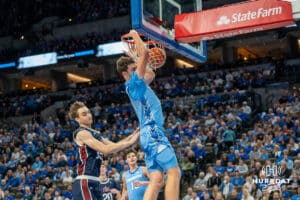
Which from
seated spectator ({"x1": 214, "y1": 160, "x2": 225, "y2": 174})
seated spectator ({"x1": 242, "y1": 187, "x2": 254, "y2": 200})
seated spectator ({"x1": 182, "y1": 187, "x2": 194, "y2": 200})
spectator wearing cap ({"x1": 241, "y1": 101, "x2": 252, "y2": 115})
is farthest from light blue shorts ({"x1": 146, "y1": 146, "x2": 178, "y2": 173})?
spectator wearing cap ({"x1": 241, "y1": 101, "x2": 252, "y2": 115})

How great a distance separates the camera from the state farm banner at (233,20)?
13328mm

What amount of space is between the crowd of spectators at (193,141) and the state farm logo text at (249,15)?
515 centimetres

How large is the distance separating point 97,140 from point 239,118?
1678 centimetres

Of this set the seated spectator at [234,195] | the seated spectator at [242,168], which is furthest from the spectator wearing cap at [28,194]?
the seated spectator at [234,195]

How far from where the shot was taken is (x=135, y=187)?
10.4 metres

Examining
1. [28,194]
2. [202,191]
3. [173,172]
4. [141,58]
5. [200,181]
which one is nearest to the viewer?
[173,172]

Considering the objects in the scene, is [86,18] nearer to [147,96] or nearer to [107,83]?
[107,83]

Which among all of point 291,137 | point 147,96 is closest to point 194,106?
point 291,137

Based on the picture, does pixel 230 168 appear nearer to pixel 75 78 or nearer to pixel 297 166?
pixel 297 166

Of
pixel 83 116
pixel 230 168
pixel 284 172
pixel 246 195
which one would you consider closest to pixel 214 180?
pixel 230 168

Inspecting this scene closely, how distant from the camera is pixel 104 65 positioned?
131 ft

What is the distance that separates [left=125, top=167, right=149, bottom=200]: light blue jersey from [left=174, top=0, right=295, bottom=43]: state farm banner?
4.08 m

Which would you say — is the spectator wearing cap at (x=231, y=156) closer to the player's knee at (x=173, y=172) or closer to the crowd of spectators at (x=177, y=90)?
the crowd of spectators at (x=177, y=90)

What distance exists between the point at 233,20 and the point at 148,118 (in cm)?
741
